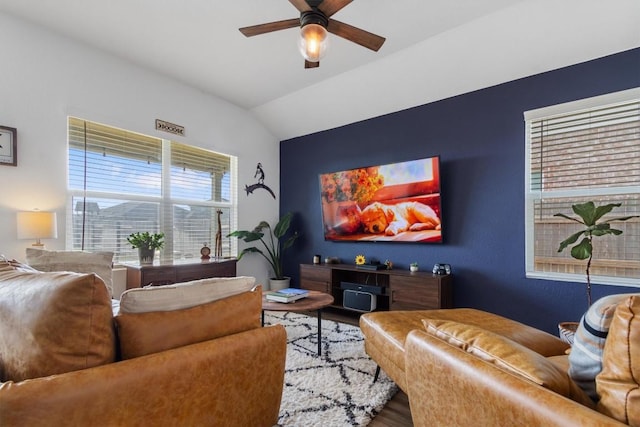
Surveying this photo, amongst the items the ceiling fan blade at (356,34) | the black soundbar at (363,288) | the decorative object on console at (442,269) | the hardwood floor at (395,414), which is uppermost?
the ceiling fan blade at (356,34)

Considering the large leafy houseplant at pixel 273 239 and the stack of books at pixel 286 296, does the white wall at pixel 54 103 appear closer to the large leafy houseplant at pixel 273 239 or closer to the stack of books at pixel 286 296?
the large leafy houseplant at pixel 273 239

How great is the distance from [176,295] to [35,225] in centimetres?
211

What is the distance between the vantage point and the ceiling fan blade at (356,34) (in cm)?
214

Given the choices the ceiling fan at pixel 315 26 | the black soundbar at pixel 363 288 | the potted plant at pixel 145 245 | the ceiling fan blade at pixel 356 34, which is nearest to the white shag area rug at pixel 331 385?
the black soundbar at pixel 363 288

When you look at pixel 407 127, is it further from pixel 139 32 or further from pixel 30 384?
pixel 30 384

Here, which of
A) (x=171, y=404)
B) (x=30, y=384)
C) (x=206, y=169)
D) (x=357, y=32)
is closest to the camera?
(x=30, y=384)

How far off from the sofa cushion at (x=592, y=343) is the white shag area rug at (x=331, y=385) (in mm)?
1108

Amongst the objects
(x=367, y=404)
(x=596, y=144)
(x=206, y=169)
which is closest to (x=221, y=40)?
(x=206, y=169)

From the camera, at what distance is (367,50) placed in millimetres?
3203

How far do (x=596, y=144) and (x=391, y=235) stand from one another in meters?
2.11

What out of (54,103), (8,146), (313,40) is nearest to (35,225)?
(8,146)

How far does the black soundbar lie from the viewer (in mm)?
3610

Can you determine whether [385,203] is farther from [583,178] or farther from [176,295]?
[176,295]

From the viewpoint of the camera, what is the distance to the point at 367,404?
1.84 meters
